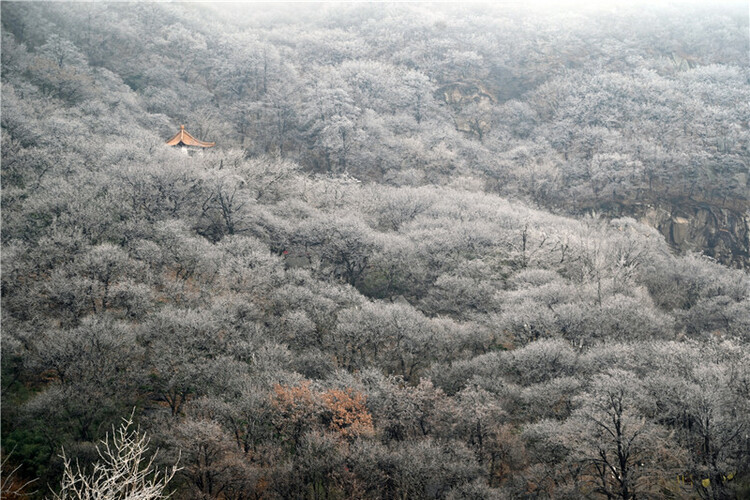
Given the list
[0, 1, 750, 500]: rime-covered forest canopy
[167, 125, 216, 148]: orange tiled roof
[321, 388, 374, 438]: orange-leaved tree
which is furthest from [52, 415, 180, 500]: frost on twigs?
[167, 125, 216, 148]: orange tiled roof

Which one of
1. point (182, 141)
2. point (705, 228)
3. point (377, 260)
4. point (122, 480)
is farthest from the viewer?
point (705, 228)

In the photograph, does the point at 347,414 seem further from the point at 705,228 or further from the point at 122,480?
the point at 705,228

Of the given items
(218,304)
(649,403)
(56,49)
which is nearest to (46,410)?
(218,304)

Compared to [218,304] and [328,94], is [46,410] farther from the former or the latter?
[328,94]

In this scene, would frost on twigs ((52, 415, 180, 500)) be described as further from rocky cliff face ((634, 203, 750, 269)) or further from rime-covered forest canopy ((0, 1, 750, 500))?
rocky cliff face ((634, 203, 750, 269))

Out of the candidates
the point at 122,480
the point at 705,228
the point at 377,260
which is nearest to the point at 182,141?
the point at 377,260

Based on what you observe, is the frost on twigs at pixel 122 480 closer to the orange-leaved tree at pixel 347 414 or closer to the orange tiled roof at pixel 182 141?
the orange-leaved tree at pixel 347 414
